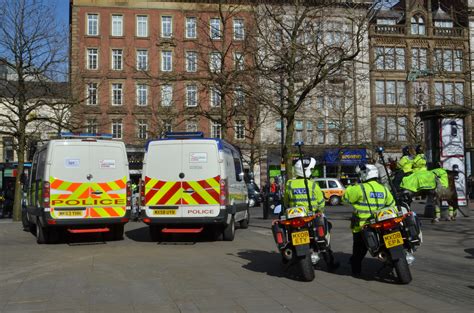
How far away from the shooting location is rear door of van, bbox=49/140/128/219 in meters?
12.1

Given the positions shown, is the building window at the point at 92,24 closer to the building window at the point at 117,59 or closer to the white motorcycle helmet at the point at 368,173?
the building window at the point at 117,59

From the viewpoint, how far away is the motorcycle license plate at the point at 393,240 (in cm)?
700

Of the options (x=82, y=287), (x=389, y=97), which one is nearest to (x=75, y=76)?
(x=82, y=287)

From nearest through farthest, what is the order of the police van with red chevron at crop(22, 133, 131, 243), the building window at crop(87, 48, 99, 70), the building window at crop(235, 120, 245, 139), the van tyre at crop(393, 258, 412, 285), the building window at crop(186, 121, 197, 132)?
1. the van tyre at crop(393, 258, 412, 285)
2. the police van with red chevron at crop(22, 133, 131, 243)
3. the building window at crop(235, 120, 245, 139)
4. the building window at crop(186, 121, 197, 132)
5. the building window at crop(87, 48, 99, 70)

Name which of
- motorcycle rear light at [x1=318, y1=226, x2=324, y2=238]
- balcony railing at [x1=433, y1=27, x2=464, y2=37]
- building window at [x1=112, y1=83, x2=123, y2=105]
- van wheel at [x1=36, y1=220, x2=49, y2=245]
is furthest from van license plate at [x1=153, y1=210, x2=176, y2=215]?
building window at [x1=112, y1=83, x2=123, y2=105]

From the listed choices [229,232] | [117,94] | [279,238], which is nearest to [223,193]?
[229,232]

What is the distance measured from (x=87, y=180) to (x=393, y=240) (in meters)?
7.64

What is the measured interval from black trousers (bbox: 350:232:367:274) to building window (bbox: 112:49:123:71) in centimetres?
4173

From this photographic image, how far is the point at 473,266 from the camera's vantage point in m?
8.69

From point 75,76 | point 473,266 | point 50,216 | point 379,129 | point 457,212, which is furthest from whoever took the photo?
point 379,129

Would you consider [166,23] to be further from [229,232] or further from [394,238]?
[394,238]

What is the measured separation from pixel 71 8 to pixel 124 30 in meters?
5.08

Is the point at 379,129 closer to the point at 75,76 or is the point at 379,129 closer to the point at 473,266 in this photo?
the point at 75,76

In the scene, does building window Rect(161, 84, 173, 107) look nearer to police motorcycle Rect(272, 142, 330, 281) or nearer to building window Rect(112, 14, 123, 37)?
building window Rect(112, 14, 123, 37)
